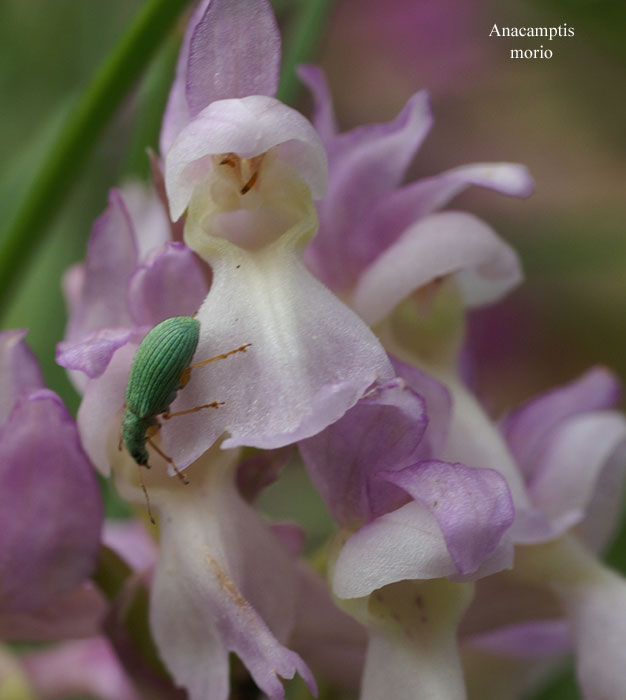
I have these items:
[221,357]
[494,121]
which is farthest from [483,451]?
[494,121]

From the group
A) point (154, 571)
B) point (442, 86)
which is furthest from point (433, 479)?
point (442, 86)

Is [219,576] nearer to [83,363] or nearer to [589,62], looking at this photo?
[83,363]

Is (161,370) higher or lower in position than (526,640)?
higher

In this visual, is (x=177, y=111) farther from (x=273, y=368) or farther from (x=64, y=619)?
(x=64, y=619)

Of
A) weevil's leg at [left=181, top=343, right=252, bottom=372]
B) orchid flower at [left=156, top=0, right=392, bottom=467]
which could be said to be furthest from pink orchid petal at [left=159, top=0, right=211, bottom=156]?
weevil's leg at [left=181, top=343, right=252, bottom=372]

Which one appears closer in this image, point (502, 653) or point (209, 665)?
point (209, 665)

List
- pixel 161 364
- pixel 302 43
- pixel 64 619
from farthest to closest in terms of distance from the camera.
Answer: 1. pixel 302 43
2. pixel 64 619
3. pixel 161 364

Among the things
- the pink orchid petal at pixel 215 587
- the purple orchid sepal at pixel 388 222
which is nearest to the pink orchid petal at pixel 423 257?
the purple orchid sepal at pixel 388 222
